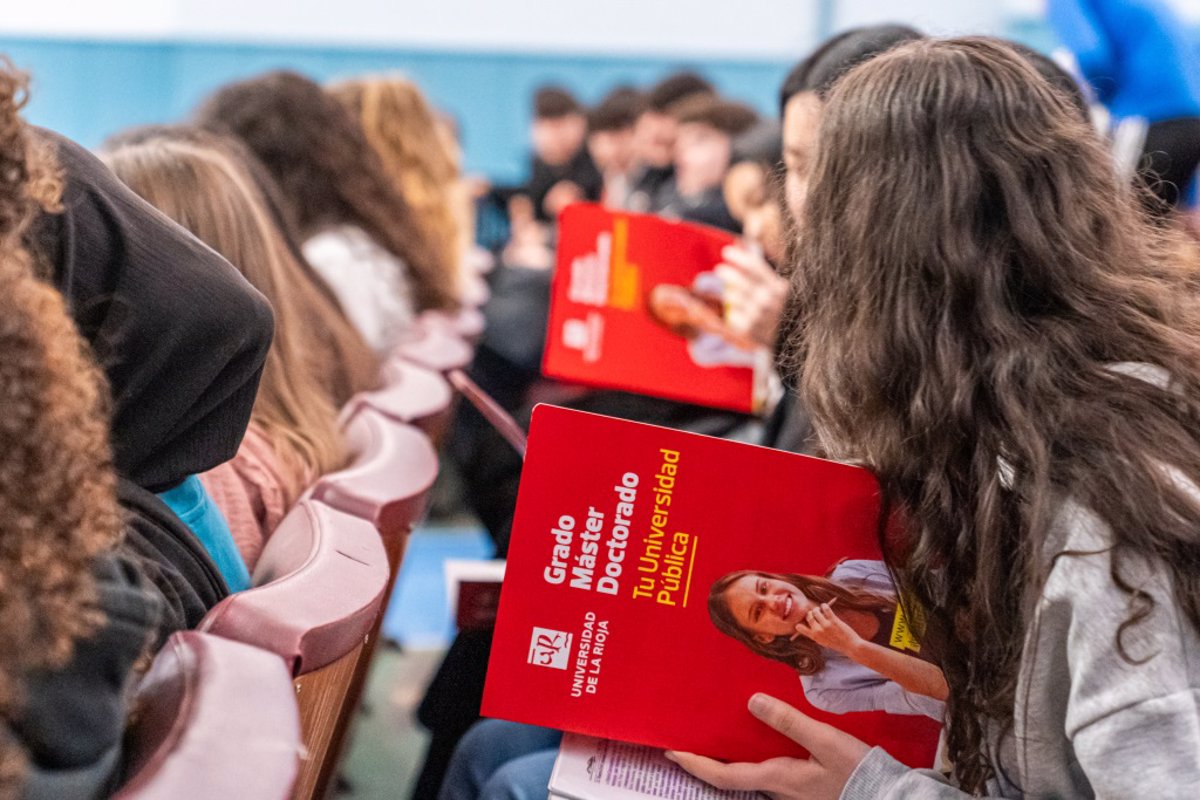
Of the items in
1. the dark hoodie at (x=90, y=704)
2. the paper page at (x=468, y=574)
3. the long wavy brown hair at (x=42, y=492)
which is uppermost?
the long wavy brown hair at (x=42, y=492)

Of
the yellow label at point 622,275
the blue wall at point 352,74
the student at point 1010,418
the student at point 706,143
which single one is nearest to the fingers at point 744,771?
the student at point 1010,418

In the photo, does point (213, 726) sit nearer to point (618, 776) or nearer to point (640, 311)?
point (618, 776)

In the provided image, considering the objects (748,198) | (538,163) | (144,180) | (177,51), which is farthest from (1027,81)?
(177,51)

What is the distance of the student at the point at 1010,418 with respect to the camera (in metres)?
0.83

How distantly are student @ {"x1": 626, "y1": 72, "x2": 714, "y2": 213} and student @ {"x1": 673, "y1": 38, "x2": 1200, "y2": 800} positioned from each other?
4188 mm

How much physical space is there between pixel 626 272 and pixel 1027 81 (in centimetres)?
93

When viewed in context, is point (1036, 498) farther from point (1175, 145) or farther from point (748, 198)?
point (748, 198)

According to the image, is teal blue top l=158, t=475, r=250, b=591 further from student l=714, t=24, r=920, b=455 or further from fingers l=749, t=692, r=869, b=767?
student l=714, t=24, r=920, b=455

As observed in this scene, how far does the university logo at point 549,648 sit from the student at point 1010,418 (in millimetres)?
132

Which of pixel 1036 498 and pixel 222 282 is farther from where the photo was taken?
pixel 222 282

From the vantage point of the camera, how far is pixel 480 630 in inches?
48.0

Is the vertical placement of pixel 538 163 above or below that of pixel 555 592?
below

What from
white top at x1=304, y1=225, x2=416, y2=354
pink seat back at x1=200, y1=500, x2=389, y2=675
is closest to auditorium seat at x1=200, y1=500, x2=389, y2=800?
pink seat back at x1=200, y1=500, x2=389, y2=675

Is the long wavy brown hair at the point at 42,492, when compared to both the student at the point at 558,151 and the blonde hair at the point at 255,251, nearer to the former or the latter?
the blonde hair at the point at 255,251
